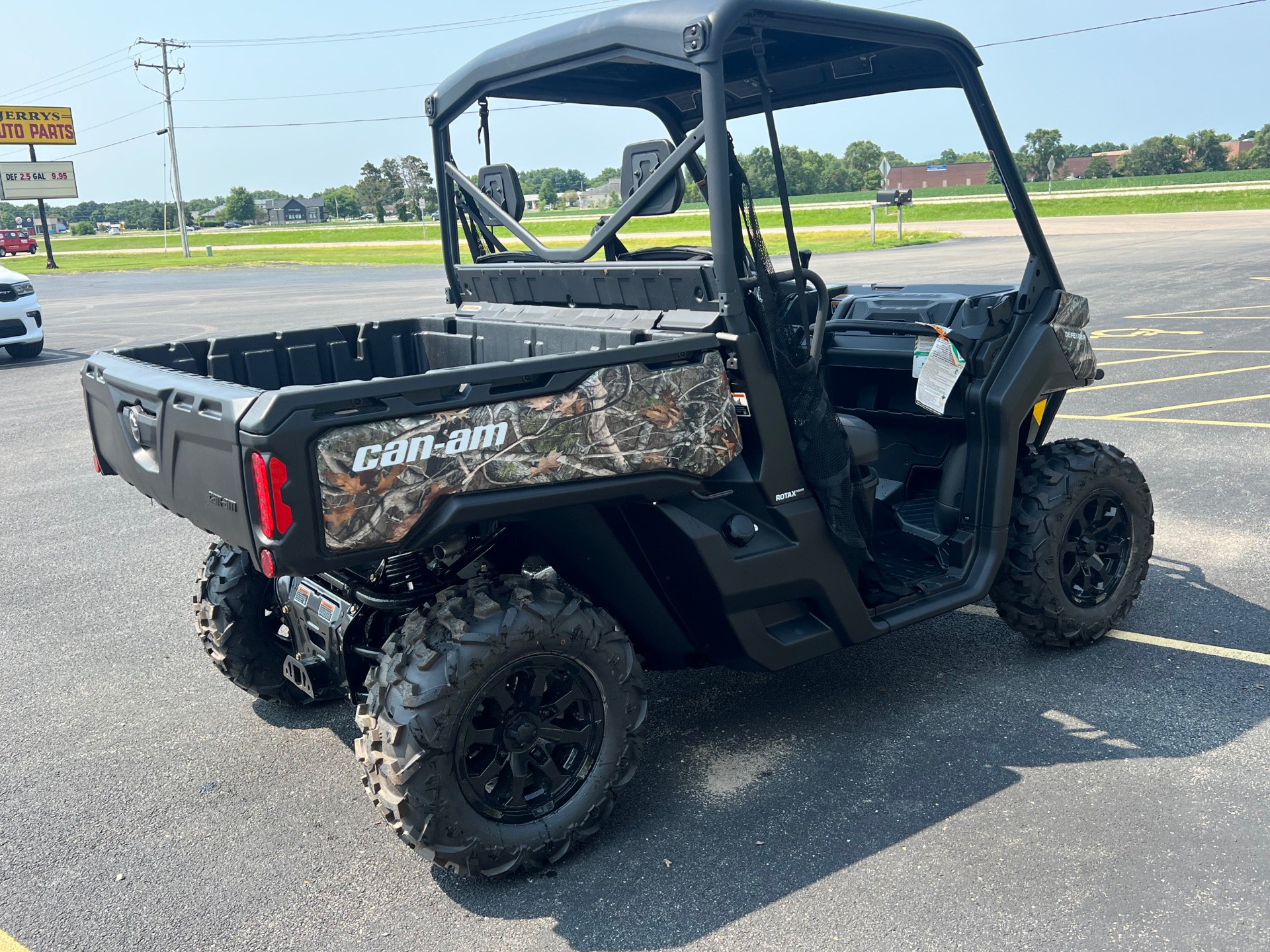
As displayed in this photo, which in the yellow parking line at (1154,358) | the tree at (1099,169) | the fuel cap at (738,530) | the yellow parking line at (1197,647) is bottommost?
the yellow parking line at (1197,647)

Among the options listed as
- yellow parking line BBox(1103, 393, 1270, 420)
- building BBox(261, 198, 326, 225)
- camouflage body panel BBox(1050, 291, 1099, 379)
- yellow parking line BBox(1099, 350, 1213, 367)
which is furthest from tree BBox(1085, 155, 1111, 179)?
building BBox(261, 198, 326, 225)

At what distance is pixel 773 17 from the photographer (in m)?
3.37

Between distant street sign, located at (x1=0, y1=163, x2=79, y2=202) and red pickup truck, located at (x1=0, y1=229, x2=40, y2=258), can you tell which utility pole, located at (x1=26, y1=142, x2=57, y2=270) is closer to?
distant street sign, located at (x1=0, y1=163, x2=79, y2=202)

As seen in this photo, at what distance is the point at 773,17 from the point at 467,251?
Result: 192cm

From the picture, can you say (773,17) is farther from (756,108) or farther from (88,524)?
(88,524)

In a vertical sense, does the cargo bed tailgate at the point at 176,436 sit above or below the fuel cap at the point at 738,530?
above

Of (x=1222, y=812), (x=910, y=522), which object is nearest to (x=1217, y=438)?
(x=910, y=522)

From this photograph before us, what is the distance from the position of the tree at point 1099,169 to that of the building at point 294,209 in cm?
10538

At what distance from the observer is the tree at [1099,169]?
84438mm

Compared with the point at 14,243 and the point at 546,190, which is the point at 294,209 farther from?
the point at 546,190

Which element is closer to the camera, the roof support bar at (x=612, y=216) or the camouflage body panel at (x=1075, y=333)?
the roof support bar at (x=612, y=216)

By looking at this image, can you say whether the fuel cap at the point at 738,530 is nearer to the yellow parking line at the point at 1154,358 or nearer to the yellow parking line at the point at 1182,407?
the yellow parking line at the point at 1182,407

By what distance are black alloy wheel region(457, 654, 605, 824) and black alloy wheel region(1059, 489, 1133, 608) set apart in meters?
2.13

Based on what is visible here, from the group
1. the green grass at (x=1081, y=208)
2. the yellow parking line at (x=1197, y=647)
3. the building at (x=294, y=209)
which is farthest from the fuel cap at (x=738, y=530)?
the building at (x=294, y=209)
